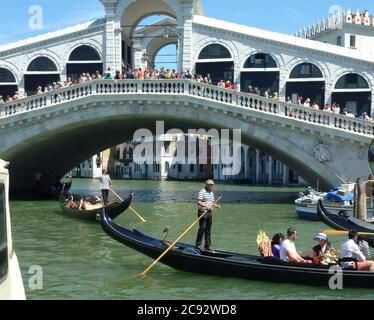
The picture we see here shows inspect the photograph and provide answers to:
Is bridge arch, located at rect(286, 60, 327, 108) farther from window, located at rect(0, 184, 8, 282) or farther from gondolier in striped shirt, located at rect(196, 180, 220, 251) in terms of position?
window, located at rect(0, 184, 8, 282)

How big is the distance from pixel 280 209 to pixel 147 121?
16.5 feet

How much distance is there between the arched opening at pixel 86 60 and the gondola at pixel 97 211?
543cm

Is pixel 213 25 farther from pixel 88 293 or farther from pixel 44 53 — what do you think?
pixel 88 293

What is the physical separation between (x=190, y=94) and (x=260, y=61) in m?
3.48

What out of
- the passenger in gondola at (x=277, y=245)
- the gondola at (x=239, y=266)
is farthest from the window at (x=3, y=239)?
the passenger in gondola at (x=277, y=245)

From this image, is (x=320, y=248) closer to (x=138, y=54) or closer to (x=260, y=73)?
(x=260, y=73)

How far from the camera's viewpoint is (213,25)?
18.8m

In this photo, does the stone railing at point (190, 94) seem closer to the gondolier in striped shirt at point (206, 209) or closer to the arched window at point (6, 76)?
the arched window at point (6, 76)

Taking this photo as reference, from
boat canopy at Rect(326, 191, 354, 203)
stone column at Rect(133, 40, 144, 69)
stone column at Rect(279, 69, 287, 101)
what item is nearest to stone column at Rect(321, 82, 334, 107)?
stone column at Rect(279, 69, 287, 101)

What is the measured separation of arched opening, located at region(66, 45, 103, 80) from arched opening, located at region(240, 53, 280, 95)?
4561mm

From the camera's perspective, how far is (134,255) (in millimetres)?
9234

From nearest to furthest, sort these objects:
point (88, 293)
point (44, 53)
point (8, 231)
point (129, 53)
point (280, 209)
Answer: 1. point (8, 231)
2. point (88, 293)
3. point (280, 209)
4. point (44, 53)
5. point (129, 53)

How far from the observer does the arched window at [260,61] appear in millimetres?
18719

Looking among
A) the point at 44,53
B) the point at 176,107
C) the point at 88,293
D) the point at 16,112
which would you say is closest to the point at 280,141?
the point at 176,107
